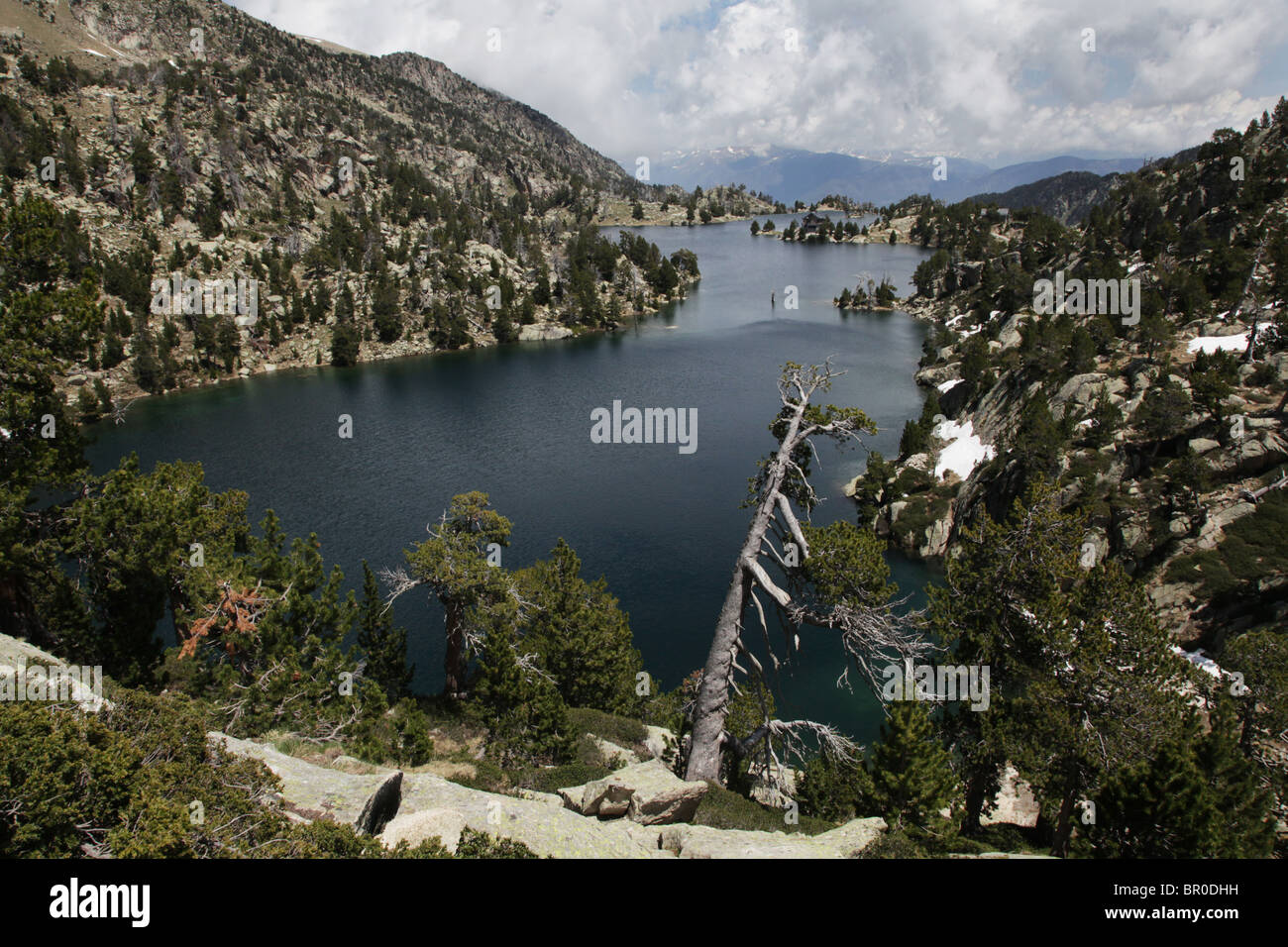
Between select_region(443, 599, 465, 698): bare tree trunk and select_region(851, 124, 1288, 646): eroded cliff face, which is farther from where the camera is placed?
select_region(851, 124, 1288, 646): eroded cliff face

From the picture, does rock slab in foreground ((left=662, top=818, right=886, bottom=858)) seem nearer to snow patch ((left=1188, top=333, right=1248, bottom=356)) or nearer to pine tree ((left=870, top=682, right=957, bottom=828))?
pine tree ((left=870, top=682, right=957, bottom=828))

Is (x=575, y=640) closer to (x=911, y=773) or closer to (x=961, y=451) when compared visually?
(x=911, y=773)

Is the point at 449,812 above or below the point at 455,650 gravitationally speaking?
above

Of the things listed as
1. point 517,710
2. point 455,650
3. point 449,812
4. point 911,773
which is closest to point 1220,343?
point 911,773

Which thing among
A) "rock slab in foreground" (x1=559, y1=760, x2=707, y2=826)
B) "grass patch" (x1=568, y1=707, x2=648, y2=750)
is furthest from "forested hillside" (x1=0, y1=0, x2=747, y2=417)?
"rock slab in foreground" (x1=559, y1=760, x2=707, y2=826)

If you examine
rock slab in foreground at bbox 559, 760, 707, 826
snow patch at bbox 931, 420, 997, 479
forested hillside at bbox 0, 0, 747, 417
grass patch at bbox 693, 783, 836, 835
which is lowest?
grass patch at bbox 693, 783, 836, 835
